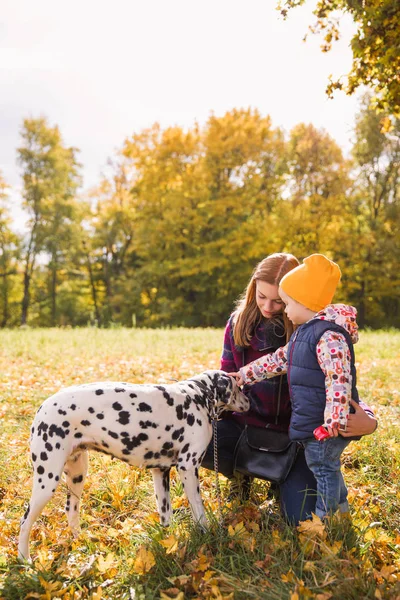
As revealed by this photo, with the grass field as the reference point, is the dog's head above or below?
above

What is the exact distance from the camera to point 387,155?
3134 cm

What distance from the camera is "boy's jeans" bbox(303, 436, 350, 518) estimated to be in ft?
11.8

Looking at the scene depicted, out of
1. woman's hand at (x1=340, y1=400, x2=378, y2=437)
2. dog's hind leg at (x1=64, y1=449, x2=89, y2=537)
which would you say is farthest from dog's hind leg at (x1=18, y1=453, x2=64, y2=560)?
woman's hand at (x1=340, y1=400, x2=378, y2=437)

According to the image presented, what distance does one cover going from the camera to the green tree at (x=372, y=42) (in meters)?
6.14

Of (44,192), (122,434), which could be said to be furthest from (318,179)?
(122,434)

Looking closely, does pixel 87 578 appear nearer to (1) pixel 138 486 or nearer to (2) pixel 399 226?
(1) pixel 138 486

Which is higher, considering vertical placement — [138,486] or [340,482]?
[340,482]

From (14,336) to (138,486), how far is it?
11715 millimetres

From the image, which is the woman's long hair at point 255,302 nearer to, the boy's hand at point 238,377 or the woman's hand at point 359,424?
the boy's hand at point 238,377

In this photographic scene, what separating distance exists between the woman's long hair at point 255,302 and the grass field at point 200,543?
1.42m

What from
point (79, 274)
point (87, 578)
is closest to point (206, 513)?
point (87, 578)

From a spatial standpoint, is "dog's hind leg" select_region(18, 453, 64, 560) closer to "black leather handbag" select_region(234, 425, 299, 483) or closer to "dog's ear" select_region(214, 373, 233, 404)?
"dog's ear" select_region(214, 373, 233, 404)

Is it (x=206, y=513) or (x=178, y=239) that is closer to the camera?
(x=206, y=513)

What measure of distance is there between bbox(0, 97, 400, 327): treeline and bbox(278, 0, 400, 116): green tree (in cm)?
1681
